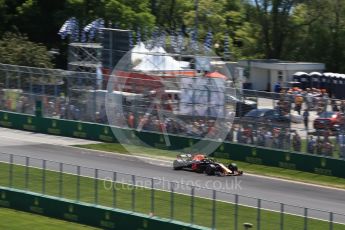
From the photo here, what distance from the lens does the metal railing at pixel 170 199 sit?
2098 cm

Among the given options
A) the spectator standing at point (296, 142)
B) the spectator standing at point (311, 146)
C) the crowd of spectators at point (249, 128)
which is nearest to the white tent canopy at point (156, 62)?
the crowd of spectators at point (249, 128)

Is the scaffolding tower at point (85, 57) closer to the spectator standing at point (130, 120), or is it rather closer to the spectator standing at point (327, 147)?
the spectator standing at point (130, 120)

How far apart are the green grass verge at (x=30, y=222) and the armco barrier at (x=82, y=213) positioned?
21 centimetres

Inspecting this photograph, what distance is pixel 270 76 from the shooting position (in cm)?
6800

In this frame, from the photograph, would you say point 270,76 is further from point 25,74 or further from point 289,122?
point 289,122

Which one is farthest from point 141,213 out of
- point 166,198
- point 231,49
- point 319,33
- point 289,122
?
point 231,49

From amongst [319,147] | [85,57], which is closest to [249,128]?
[319,147]

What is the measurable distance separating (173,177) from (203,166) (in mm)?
1281

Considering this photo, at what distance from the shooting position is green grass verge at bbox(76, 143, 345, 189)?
32328 mm

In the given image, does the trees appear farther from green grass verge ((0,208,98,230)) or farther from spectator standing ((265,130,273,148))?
green grass verge ((0,208,98,230))

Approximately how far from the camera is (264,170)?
34.1 metres

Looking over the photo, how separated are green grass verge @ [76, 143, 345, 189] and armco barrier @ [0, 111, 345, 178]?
26 cm

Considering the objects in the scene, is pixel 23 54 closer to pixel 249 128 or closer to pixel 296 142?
pixel 249 128

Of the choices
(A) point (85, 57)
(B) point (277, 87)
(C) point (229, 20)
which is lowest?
(B) point (277, 87)
